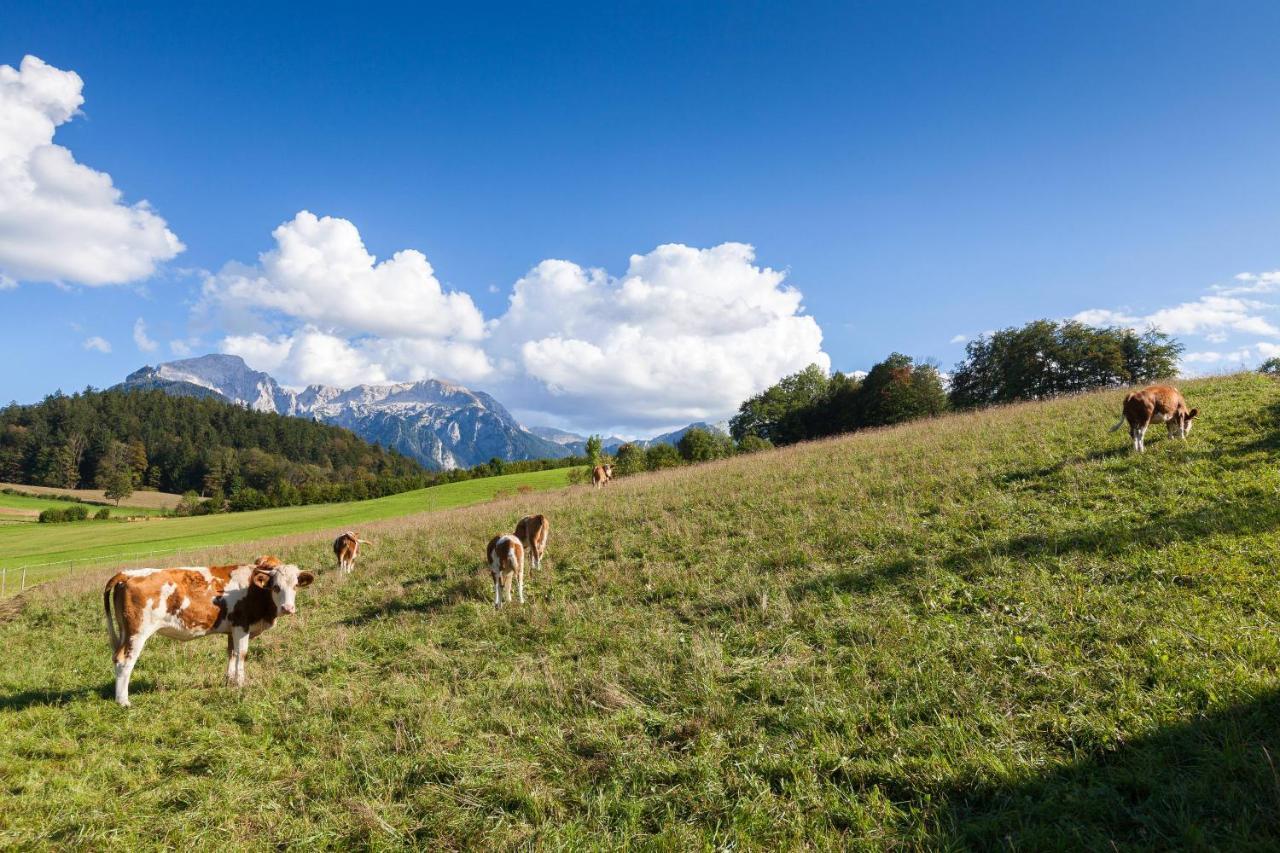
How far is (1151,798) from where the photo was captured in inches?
148

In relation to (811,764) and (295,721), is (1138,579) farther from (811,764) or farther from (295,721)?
(295,721)

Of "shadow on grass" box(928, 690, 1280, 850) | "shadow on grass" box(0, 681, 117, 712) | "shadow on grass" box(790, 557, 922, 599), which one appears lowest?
"shadow on grass" box(928, 690, 1280, 850)

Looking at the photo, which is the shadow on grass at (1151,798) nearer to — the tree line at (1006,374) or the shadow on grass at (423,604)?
the shadow on grass at (423,604)

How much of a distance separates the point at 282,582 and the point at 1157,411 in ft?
62.6

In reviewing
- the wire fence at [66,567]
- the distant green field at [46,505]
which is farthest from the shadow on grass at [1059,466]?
the distant green field at [46,505]

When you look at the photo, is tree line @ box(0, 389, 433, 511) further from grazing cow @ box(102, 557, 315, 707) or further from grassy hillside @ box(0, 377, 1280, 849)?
grassy hillside @ box(0, 377, 1280, 849)

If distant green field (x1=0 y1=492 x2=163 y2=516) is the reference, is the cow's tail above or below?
below

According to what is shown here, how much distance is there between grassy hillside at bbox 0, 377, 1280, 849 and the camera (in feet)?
→ 13.5

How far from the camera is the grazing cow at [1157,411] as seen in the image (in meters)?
12.4

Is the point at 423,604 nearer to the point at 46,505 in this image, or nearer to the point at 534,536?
the point at 534,536

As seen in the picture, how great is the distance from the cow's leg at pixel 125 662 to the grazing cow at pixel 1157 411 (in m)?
19.9

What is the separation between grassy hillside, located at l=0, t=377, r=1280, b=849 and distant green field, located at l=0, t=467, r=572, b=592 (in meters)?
29.7

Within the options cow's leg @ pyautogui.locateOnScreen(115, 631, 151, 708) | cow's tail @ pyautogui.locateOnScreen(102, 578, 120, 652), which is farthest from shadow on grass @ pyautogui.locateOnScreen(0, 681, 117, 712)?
cow's tail @ pyautogui.locateOnScreen(102, 578, 120, 652)

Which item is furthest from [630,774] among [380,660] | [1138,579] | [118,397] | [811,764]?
[118,397]
